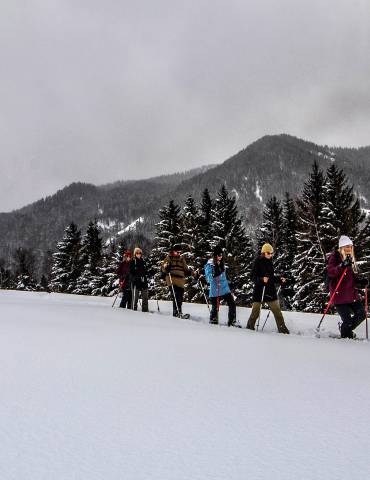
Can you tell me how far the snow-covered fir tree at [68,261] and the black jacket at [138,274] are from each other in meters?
36.8

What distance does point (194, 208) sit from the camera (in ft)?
115

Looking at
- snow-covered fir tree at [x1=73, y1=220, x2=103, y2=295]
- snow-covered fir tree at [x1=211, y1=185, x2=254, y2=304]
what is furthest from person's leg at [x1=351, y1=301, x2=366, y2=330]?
snow-covered fir tree at [x1=73, y1=220, x2=103, y2=295]

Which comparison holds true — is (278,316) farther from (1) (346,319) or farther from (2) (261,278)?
(1) (346,319)

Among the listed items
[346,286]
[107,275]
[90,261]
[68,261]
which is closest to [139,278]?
[346,286]

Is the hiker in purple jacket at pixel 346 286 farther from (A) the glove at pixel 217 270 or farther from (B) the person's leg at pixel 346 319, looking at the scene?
(A) the glove at pixel 217 270

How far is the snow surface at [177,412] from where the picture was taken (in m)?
1.91

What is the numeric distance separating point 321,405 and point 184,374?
1270 millimetres

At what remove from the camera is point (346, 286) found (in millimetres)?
7816

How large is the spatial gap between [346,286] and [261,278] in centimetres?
193

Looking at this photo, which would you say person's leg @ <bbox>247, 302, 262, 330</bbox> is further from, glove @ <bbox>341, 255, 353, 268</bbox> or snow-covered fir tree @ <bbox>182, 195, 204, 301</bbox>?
snow-covered fir tree @ <bbox>182, 195, 204, 301</bbox>

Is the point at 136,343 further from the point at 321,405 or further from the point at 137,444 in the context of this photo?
the point at 137,444

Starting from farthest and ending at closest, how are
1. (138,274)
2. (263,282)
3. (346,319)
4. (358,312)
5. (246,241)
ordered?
(246,241) → (138,274) → (263,282) → (346,319) → (358,312)

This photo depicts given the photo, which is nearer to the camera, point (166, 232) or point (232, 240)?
point (232, 240)

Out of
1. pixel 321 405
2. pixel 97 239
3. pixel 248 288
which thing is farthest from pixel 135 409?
pixel 97 239
